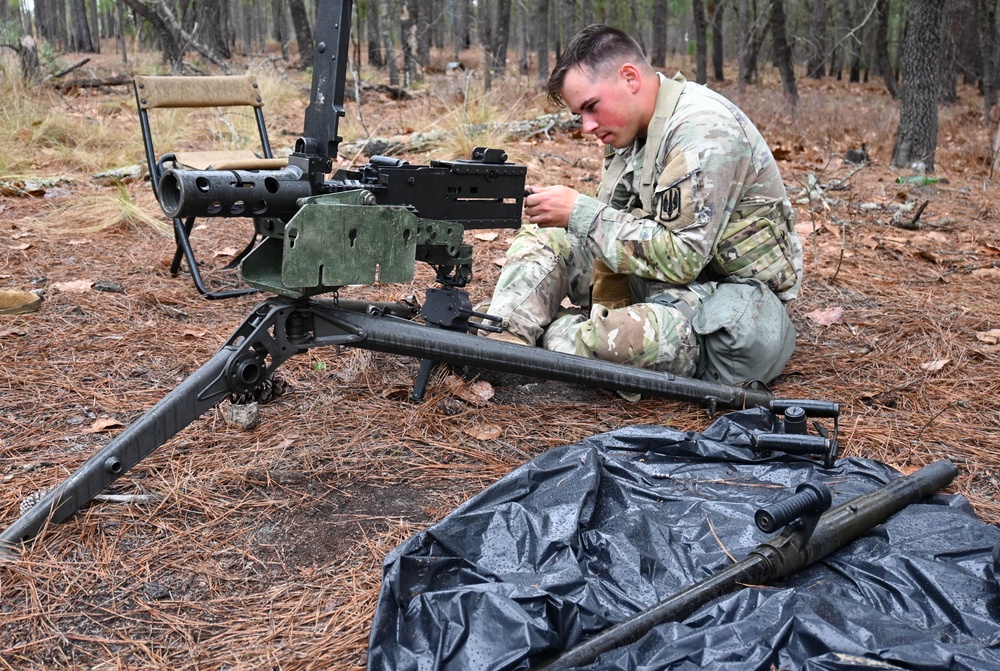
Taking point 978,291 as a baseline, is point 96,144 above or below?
above

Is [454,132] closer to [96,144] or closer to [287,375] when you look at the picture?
[96,144]

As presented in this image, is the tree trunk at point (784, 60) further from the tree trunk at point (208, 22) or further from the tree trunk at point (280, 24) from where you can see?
the tree trunk at point (280, 24)

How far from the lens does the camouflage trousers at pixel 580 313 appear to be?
308 centimetres

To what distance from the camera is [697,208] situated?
293 cm

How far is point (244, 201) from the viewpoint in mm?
2191

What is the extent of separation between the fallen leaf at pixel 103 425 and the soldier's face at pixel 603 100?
6.59 ft

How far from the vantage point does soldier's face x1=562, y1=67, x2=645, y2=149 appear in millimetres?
3053

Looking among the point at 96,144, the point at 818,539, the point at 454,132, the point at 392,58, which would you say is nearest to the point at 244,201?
the point at 818,539

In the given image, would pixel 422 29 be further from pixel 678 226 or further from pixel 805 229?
pixel 678 226

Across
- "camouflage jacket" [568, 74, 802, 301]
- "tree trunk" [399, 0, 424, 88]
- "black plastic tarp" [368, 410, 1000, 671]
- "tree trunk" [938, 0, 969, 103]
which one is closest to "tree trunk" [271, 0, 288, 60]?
"tree trunk" [399, 0, 424, 88]

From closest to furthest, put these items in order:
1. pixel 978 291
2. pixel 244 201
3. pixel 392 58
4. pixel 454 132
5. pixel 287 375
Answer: pixel 244 201 < pixel 287 375 < pixel 978 291 < pixel 454 132 < pixel 392 58

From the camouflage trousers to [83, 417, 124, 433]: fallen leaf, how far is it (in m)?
1.45

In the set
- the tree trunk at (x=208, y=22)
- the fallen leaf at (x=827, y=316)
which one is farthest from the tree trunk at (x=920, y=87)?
the tree trunk at (x=208, y=22)

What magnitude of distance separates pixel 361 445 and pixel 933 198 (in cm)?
607
